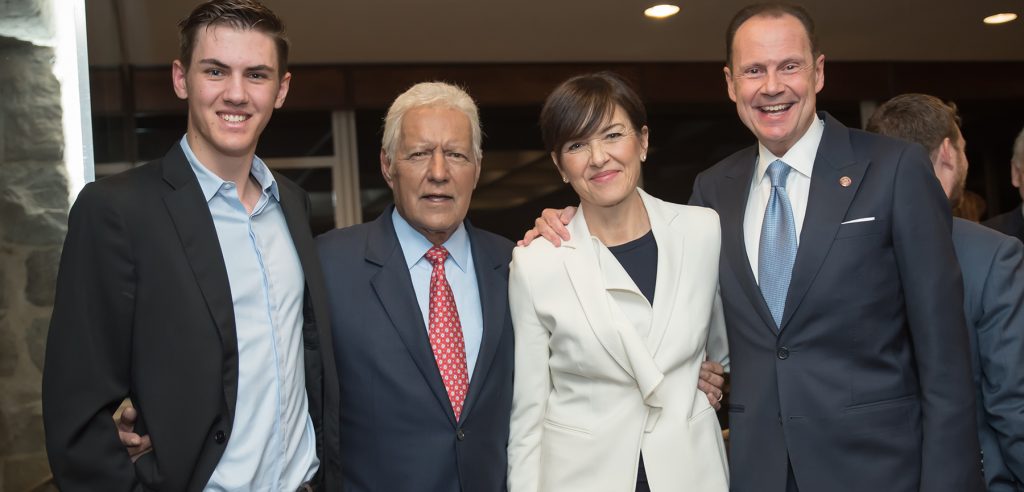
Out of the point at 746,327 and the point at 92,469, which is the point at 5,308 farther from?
the point at 746,327

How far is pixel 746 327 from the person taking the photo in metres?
2.37

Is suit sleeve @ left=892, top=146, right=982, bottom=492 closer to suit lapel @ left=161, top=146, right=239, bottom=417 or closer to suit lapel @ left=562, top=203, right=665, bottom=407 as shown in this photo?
suit lapel @ left=562, top=203, right=665, bottom=407

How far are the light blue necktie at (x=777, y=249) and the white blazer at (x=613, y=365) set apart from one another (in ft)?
0.55

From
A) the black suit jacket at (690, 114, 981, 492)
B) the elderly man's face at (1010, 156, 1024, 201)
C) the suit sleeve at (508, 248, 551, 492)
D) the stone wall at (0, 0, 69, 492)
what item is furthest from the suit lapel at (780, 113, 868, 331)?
the stone wall at (0, 0, 69, 492)

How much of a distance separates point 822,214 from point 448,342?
980 millimetres

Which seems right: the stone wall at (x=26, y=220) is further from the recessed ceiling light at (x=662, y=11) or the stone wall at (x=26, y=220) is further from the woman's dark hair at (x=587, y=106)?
the recessed ceiling light at (x=662, y=11)

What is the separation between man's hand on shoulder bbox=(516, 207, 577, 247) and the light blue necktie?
51 cm

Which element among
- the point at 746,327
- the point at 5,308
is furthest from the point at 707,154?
the point at 5,308

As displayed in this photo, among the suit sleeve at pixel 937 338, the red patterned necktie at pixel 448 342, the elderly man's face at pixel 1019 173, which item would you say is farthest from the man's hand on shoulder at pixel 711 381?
the elderly man's face at pixel 1019 173

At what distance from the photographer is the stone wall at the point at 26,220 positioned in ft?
7.75

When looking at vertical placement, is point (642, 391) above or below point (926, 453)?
above

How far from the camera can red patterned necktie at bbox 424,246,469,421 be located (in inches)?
97.3

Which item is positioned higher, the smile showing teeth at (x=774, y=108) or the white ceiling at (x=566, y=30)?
the white ceiling at (x=566, y=30)

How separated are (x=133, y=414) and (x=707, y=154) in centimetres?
651
